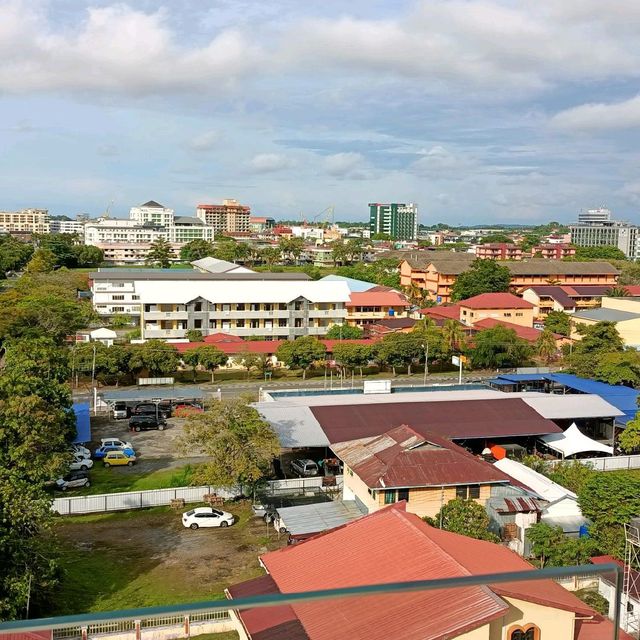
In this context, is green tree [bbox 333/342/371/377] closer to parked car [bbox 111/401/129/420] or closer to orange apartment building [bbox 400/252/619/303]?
parked car [bbox 111/401/129/420]

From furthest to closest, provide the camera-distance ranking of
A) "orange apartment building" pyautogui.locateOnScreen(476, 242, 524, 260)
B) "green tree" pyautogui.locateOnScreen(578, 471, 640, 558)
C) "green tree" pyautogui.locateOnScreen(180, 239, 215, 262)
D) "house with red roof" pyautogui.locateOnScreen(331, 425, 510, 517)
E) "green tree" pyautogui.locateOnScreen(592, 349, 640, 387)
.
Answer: "green tree" pyautogui.locateOnScreen(180, 239, 215, 262) < "orange apartment building" pyautogui.locateOnScreen(476, 242, 524, 260) < "green tree" pyautogui.locateOnScreen(592, 349, 640, 387) < "house with red roof" pyautogui.locateOnScreen(331, 425, 510, 517) < "green tree" pyautogui.locateOnScreen(578, 471, 640, 558)

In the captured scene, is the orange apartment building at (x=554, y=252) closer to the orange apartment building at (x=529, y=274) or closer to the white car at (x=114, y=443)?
the orange apartment building at (x=529, y=274)

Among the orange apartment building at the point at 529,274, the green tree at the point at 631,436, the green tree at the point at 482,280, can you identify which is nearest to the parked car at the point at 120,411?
the green tree at the point at 631,436

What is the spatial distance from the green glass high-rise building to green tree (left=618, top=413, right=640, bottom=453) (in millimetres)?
125707

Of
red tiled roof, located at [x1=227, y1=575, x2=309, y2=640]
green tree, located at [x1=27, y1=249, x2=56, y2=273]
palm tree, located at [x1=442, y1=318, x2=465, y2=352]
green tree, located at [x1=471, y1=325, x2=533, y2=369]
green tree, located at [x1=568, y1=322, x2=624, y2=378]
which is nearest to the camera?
red tiled roof, located at [x1=227, y1=575, x2=309, y2=640]

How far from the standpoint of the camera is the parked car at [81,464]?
1855cm

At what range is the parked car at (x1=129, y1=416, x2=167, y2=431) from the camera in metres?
22.6

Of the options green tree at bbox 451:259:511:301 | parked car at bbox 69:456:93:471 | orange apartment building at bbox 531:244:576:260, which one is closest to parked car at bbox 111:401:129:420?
parked car at bbox 69:456:93:471

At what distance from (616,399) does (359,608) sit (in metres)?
20.9

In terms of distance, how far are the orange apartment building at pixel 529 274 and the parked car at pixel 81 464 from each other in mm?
37539

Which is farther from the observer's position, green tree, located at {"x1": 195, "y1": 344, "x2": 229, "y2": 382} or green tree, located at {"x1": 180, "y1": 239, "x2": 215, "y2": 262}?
green tree, located at {"x1": 180, "y1": 239, "x2": 215, "y2": 262}

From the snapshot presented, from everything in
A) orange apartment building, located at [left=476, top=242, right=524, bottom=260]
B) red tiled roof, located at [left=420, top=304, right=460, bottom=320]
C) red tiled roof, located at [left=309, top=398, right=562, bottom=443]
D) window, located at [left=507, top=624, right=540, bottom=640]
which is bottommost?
red tiled roof, located at [left=309, top=398, right=562, bottom=443]

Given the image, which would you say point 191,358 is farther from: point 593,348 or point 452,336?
point 593,348

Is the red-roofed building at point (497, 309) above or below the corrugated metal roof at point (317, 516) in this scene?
above
